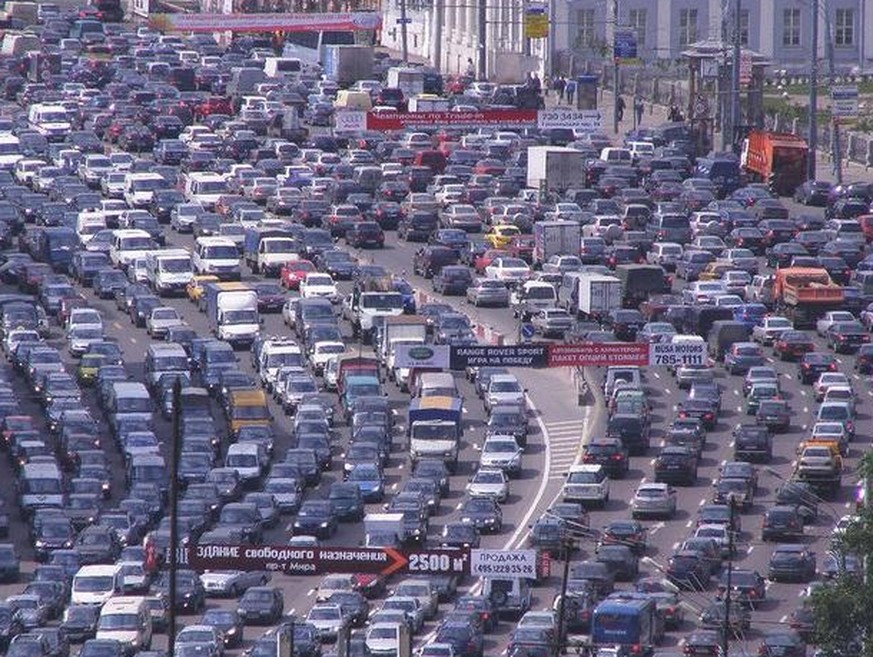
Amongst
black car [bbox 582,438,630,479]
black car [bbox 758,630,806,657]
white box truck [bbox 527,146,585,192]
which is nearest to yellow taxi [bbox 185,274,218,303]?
white box truck [bbox 527,146,585,192]

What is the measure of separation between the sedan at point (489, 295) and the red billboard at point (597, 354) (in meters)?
13.9

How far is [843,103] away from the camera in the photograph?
13925 centimetres

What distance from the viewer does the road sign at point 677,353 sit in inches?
3986

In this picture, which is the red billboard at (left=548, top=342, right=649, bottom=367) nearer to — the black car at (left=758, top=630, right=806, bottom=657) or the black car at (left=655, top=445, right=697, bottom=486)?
the black car at (left=655, top=445, right=697, bottom=486)

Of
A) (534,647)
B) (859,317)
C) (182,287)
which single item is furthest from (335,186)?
(534,647)

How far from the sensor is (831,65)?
143 metres

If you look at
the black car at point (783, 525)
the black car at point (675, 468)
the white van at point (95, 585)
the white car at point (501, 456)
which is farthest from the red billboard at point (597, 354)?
the white van at point (95, 585)

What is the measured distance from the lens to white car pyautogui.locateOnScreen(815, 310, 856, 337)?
359 feet

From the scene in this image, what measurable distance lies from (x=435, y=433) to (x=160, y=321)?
19350 millimetres

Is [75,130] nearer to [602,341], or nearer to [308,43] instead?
[308,43]

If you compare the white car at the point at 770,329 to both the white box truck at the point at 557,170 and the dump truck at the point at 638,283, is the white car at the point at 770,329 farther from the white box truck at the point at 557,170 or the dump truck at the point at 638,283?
the white box truck at the point at 557,170

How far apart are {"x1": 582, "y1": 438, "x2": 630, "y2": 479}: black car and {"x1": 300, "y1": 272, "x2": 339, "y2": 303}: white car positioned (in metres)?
23.0

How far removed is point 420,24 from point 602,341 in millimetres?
92174

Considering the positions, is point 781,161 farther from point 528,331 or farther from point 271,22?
point 271,22
